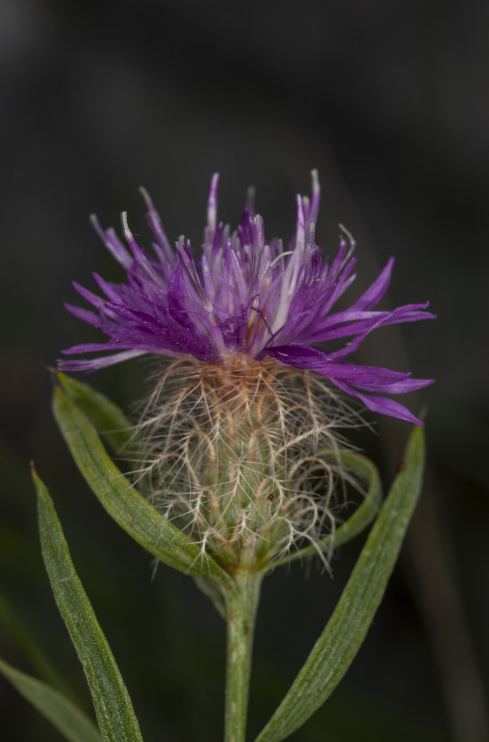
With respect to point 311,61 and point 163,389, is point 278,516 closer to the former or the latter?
point 163,389

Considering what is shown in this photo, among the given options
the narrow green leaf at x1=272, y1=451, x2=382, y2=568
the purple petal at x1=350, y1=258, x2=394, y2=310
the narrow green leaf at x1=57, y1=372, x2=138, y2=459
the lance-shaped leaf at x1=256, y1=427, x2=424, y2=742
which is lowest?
the lance-shaped leaf at x1=256, y1=427, x2=424, y2=742

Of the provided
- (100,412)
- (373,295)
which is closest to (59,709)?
(100,412)

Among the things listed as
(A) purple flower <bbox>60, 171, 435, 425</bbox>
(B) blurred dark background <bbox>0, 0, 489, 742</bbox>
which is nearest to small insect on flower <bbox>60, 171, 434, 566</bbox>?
(A) purple flower <bbox>60, 171, 435, 425</bbox>

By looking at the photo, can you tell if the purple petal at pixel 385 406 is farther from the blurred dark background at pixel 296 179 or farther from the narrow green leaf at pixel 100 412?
the blurred dark background at pixel 296 179

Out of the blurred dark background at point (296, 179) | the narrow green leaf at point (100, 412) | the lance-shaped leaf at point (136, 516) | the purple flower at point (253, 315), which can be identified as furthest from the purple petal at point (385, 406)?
the blurred dark background at point (296, 179)

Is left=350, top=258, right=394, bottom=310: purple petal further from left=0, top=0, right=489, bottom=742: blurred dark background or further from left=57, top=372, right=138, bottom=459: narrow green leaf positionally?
left=0, top=0, right=489, bottom=742: blurred dark background

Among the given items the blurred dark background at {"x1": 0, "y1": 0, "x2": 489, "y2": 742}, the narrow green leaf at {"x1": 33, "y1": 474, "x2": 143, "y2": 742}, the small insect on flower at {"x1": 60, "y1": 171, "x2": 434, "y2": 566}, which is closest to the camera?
the narrow green leaf at {"x1": 33, "y1": 474, "x2": 143, "y2": 742}
